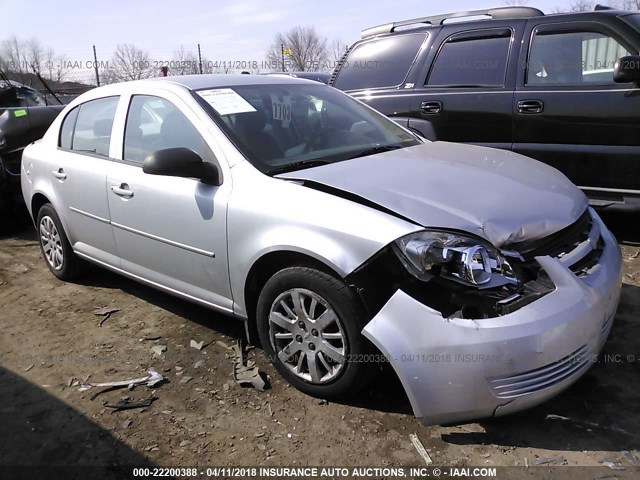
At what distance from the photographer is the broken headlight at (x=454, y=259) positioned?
7.80 feet

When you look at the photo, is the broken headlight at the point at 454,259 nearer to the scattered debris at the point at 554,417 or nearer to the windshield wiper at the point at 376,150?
the scattered debris at the point at 554,417

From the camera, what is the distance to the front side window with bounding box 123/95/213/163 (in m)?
3.33

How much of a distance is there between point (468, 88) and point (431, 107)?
0.38 metres

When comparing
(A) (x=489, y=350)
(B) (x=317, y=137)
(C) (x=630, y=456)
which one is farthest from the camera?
(B) (x=317, y=137)

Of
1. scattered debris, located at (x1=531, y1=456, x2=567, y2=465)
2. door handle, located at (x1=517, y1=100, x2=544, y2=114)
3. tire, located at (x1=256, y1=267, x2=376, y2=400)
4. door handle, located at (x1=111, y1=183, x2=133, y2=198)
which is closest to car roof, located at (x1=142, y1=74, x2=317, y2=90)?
door handle, located at (x1=111, y1=183, x2=133, y2=198)

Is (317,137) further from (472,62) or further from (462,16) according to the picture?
(462,16)

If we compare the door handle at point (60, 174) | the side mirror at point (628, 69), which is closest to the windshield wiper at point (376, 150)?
the side mirror at point (628, 69)

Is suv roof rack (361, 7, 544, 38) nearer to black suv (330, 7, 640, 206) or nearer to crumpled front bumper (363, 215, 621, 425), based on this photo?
black suv (330, 7, 640, 206)

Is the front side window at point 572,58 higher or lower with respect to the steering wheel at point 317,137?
higher

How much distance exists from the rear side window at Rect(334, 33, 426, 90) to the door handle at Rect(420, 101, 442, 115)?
41 centimetres

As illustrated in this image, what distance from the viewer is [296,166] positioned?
3.04 metres

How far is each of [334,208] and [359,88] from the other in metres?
3.72

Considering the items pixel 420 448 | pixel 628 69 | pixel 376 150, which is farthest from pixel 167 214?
pixel 628 69

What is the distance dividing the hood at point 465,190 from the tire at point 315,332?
470 millimetres
